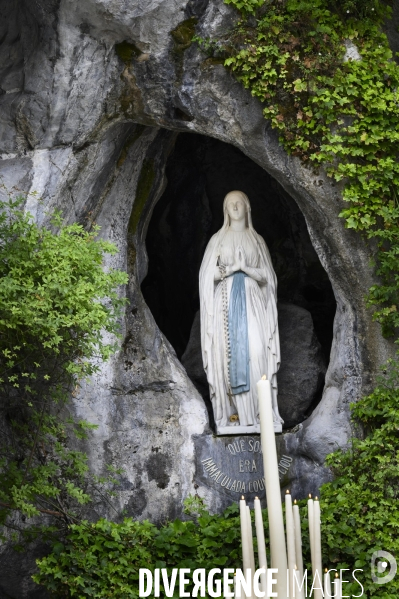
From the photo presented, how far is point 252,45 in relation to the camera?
18.8 ft

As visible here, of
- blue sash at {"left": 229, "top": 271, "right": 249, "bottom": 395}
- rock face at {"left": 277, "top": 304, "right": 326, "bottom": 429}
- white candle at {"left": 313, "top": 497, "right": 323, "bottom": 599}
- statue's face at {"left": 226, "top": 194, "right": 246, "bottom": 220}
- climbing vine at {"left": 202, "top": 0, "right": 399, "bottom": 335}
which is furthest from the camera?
rock face at {"left": 277, "top": 304, "right": 326, "bottom": 429}

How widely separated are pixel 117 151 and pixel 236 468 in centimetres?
234

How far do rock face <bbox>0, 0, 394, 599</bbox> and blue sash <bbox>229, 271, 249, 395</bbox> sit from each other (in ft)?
1.37

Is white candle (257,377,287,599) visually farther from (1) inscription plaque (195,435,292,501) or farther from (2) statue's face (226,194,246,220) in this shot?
(2) statue's face (226,194,246,220)

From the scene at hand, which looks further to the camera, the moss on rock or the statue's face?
the moss on rock

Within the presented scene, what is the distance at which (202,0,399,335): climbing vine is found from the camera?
5.63 meters

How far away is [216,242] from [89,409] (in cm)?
145

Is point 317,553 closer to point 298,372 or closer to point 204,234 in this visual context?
point 298,372

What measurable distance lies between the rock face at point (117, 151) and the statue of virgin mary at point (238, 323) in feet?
0.92

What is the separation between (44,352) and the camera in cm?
538

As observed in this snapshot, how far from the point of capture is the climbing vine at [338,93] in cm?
563

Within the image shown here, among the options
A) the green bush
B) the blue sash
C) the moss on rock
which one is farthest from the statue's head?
the green bush

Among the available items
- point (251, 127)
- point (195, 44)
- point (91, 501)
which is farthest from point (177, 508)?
point (195, 44)

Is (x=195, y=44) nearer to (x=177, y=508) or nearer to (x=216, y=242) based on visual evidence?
(x=216, y=242)
